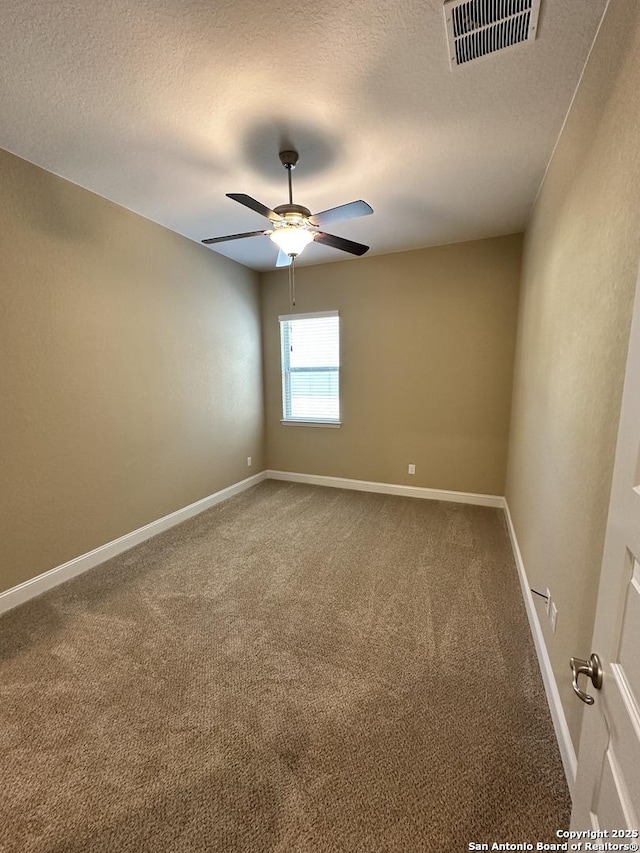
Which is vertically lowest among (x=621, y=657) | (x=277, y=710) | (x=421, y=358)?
(x=277, y=710)

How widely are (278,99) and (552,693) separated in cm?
303

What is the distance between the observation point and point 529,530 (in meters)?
2.34

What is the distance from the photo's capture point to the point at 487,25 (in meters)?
1.35

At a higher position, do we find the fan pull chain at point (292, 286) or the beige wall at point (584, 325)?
the fan pull chain at point (292, 286)

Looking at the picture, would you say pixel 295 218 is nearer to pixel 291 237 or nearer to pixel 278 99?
pixel 291 237

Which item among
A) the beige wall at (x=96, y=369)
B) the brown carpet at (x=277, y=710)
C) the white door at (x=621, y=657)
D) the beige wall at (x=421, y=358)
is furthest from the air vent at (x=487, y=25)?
the brown carpet at (x=277, y=710)

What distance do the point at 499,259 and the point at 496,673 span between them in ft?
11.5

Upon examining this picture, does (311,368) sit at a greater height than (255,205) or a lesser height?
lesser

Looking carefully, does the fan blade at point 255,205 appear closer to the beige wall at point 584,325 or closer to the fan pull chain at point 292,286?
the beige wall at point 584,325

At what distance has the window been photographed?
4.38m

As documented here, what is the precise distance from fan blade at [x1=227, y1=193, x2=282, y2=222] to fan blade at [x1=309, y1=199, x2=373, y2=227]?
0.21 metres

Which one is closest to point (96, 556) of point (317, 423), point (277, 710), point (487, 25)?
point (277, 710)

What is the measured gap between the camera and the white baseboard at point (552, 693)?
1275 mm

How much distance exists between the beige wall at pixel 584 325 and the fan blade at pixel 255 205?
146 cm
